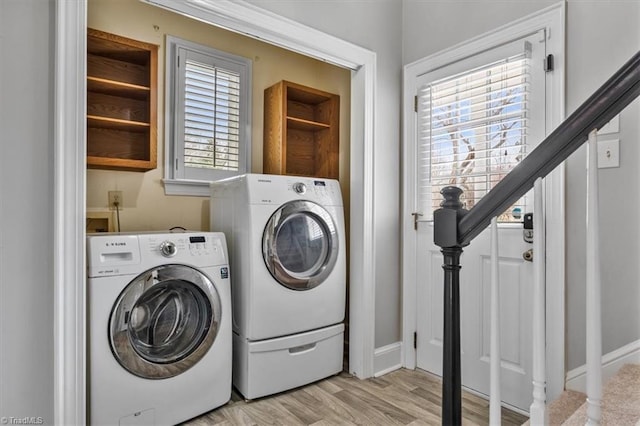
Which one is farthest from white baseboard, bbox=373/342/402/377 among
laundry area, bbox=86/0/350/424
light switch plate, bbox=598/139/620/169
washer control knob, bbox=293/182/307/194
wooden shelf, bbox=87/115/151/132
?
wooden shelf, bbox=87/115/151/132

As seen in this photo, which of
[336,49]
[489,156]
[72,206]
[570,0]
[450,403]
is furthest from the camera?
[336,49]

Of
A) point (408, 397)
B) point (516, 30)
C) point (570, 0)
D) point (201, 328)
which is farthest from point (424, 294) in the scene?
point (570, 0)

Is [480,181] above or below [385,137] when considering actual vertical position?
below

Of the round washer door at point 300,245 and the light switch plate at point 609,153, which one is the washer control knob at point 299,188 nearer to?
the round washer door at point 300,245

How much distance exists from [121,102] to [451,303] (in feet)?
8.37

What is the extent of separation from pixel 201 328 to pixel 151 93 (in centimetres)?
154

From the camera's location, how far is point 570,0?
195 cm

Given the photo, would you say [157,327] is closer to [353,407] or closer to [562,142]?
[353,407]

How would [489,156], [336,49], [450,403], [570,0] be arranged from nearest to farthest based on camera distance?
1. [450,403]
2. [570,0]
3. [489,156]
4. [336,49]

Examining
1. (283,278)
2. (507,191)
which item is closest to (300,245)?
(283,278)

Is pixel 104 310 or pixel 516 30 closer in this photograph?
pixel 104 310

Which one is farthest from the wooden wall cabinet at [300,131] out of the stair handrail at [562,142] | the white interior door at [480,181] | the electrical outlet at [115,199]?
the stair handrail at [562,142]

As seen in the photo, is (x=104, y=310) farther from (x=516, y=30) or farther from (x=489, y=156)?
(x=516, y=30)

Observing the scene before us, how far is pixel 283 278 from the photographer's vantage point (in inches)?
89.9
